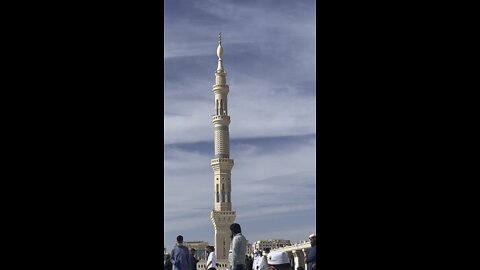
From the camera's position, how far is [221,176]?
47.3 metres

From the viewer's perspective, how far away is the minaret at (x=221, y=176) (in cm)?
4659

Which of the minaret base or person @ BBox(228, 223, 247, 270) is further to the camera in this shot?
the minaret base

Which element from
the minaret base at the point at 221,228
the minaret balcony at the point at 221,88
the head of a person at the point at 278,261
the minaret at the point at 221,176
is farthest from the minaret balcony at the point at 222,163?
the head of a person at the point at 278,261

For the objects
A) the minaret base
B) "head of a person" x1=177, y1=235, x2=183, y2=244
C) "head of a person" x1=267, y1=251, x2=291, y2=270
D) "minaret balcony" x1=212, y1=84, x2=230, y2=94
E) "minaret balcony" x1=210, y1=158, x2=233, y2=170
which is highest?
"minaret balcony" x1=212, y1=84, x2=230, y2=94

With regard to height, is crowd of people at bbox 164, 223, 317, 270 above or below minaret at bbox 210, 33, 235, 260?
below

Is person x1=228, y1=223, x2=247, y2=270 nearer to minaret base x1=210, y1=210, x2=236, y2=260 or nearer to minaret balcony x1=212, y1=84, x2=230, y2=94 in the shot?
minaret base x1=210, y1=210, x2=236, y2=260

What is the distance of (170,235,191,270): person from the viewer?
7047 mm

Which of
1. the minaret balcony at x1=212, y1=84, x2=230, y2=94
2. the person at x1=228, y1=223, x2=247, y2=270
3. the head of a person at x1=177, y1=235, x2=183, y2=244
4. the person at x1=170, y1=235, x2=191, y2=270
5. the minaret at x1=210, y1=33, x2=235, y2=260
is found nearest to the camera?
the person at x1=228, y1=223, x2=247, y2=270

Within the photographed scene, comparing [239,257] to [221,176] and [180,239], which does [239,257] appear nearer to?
[180,239]

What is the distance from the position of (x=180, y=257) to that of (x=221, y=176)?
40.3m

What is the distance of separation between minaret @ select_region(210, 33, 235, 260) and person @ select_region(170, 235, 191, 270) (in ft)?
126

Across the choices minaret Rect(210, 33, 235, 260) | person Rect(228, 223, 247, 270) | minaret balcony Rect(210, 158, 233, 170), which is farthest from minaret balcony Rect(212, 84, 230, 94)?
person Rect(228, 223, 247, 270)
